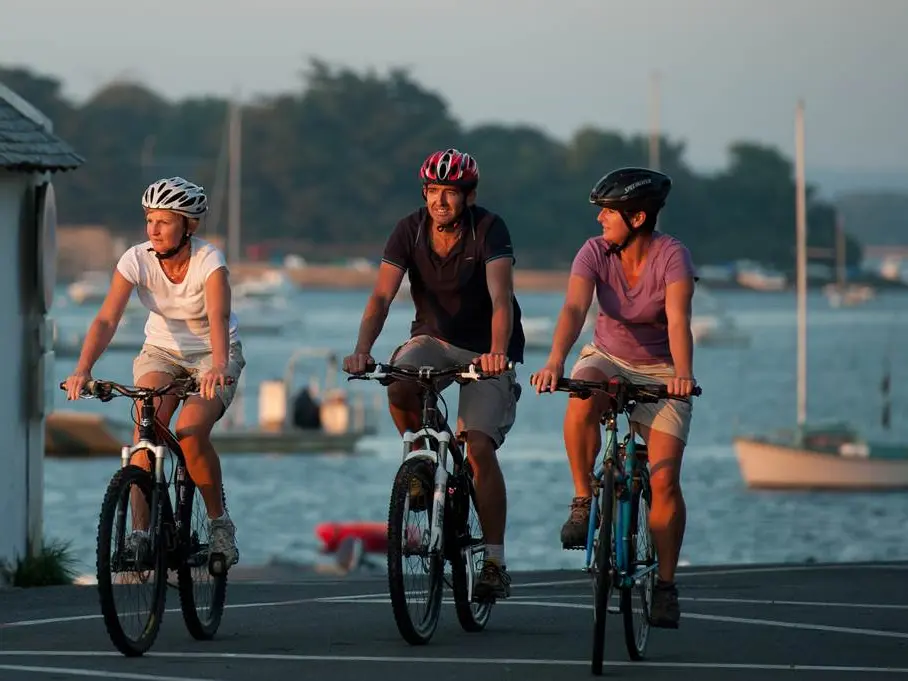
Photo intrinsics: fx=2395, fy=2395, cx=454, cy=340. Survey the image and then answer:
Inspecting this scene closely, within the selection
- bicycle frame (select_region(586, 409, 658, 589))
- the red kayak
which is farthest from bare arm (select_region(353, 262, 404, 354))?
the red kayak

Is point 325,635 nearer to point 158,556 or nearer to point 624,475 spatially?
point 158,556

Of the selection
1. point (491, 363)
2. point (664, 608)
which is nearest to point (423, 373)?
point (491, 363)

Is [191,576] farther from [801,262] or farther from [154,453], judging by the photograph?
[801,262]

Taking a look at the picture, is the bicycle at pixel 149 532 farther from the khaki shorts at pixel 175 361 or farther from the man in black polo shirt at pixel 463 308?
the man in black polo shirt at pixel 463 308

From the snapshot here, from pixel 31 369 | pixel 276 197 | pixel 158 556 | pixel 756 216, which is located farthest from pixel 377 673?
pixel 756 216

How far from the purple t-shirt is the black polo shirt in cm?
51

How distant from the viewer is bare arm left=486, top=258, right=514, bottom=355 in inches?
402

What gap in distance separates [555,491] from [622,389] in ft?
169

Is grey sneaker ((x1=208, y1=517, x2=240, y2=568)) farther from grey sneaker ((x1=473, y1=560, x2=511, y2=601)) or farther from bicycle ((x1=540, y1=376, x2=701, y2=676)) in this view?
bicycle ((x1=540, y1=376, x2=701, y2=676))

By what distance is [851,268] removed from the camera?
626 feet

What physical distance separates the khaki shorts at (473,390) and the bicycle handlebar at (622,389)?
2.91ft

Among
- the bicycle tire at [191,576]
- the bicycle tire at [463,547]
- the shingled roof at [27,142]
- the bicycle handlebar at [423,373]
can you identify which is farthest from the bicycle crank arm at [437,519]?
the shingled roof at [27,142]

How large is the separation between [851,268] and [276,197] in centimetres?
5370

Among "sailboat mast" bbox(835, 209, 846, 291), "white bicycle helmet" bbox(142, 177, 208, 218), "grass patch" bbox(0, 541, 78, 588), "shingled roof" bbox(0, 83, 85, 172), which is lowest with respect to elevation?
"grass patch" bbox(0, 541, 78, 588)
